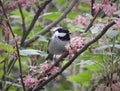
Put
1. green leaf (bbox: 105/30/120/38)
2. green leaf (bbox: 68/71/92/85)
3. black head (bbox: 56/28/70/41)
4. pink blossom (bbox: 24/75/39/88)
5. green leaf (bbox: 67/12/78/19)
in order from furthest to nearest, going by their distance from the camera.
A: green leaf (bbox: 67/12/78/19) → black head (bbox: 56/28/70/41) → green leaf (bbox: 68/71/92/85) → pink blossom (bbox: 24/75/39/88) → green leaf (bbox: 105/30/120/38)

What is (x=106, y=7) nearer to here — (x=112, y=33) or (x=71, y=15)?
(x=112, y=33)

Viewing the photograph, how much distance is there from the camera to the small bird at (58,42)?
3465 millimetres

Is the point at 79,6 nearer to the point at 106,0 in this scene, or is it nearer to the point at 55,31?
the point at 55,31

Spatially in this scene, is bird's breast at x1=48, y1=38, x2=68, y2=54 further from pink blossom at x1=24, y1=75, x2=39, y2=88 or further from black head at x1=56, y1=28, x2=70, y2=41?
pink blossom at x1=24, y1=75, x2=39, y2=88

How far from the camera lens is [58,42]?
3559 millimetres

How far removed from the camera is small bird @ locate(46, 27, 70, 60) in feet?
11.4

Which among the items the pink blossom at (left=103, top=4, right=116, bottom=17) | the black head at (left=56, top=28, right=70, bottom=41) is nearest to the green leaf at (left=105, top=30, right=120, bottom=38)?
the pink blossom at (left=103, top=4, right=116, bottom=17)

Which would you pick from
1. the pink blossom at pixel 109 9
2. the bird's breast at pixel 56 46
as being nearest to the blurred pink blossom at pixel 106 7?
the pink blossom at pixel 109 9

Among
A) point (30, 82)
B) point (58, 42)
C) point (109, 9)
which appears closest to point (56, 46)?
point (58, 42)

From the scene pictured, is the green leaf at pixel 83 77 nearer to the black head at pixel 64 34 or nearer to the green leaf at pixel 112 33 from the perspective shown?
the black head at pixel 64 34

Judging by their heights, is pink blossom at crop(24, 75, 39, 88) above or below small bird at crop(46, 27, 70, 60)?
above

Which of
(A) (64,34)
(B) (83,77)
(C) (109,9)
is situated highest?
(C) (109,9)

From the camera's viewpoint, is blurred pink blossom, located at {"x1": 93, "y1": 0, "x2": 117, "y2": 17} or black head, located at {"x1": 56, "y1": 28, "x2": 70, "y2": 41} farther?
black head, located at {"x1": 56, "y1": 28, "x2": 70, "y2": 41}

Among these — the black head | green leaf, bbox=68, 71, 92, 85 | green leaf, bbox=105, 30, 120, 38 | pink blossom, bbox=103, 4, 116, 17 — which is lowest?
green leaf, bbox=68, 71, 92, 85
